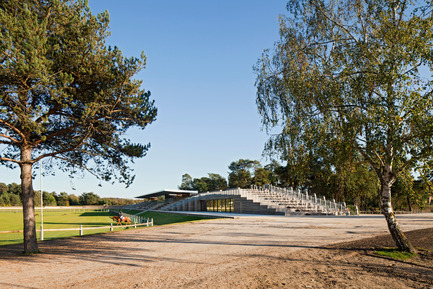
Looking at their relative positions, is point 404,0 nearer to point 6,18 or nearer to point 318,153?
point 318,153

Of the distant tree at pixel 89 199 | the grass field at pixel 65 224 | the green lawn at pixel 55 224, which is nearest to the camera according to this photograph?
the green lawn at pixel 55 224

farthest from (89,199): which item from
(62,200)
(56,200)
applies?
(56,200)

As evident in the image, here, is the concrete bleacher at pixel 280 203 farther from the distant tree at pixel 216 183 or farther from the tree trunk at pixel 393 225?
the distant tree at pixel 216 183

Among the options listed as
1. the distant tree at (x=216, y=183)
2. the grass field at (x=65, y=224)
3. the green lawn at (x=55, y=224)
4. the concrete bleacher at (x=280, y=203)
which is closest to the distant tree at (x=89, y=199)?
the distant tree at (x=216, y=183)

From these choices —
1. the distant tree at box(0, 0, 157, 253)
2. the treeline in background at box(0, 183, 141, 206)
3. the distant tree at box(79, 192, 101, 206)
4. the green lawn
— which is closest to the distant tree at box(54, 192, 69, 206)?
the treeline in background at box(0, 183, 141, 206)

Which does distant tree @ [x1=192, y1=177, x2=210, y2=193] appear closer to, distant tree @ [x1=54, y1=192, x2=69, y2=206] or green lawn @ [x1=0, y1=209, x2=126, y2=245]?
distant tree @ [x1=54, y1=192, x2=69, y2=206]

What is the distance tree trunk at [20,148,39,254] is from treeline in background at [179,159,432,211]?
34.7 feet

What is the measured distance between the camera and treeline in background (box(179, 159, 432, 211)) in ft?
29.3

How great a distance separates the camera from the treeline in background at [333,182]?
8.94 metres

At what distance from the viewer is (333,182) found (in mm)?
40625

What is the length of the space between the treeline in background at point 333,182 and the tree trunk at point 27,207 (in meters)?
10.6

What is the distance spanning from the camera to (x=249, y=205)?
3578 cm

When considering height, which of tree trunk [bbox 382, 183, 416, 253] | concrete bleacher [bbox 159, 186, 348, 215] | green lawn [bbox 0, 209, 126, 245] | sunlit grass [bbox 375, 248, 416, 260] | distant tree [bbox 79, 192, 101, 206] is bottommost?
distant tree [bbox 79, 192, 101, 206]

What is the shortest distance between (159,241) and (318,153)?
8.93 metres
